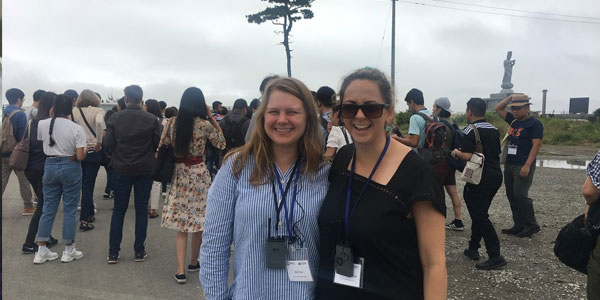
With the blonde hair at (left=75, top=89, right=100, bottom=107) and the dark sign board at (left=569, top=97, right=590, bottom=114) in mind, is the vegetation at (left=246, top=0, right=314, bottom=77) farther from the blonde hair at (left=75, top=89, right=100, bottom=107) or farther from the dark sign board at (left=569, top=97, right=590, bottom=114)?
the dark sign board at (left=569, top=97, right=590, bottom=114)

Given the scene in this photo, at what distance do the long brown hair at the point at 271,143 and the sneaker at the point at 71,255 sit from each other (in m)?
3.62

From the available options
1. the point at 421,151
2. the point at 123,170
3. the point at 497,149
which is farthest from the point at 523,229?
the point at 123,170

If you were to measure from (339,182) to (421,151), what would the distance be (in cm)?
340

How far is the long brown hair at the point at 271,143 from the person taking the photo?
1.76m

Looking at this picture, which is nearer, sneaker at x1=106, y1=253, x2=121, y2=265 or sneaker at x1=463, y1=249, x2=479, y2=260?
sneaker at x1=106, y1=253, x2=121, y2=265

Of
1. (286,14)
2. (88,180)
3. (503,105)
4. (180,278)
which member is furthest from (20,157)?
(286,14)

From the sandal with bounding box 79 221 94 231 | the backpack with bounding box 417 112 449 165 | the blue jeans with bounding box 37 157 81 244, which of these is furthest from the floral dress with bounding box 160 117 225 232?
the backpack with bounding box 417 112 449 165

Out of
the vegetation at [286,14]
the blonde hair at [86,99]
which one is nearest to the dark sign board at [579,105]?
the vegetation at [286,14]

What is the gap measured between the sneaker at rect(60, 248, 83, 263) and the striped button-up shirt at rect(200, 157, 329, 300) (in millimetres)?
3519

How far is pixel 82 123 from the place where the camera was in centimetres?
553

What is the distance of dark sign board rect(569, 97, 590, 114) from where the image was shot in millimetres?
35000

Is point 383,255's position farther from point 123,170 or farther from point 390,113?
point 123,170

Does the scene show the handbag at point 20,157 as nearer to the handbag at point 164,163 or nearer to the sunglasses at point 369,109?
the handbag at point 164,163

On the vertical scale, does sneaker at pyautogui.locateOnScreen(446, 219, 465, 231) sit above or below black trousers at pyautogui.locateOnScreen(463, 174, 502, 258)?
below
